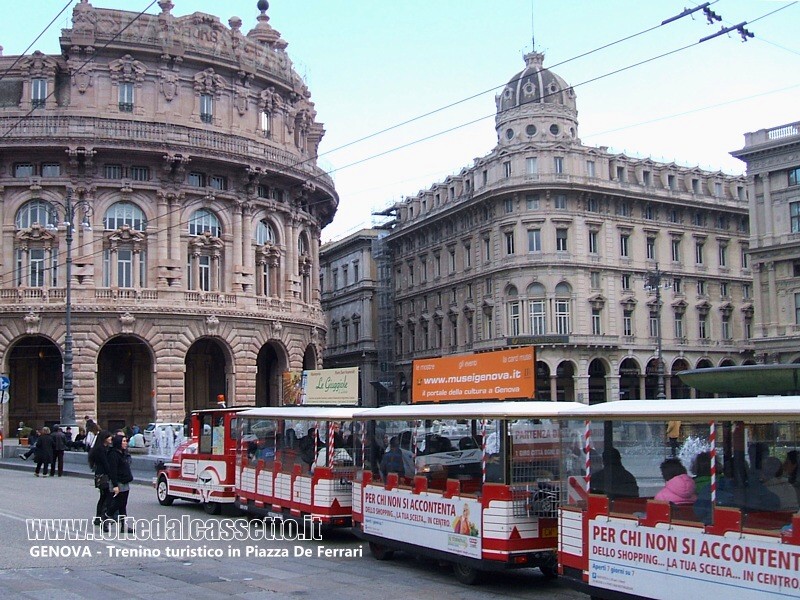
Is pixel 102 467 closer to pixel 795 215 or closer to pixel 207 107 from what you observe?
pixel 207 107

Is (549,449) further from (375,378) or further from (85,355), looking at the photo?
(375,378)

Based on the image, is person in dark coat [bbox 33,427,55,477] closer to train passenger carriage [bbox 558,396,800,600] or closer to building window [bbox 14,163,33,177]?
building window [bbox 14,163,33,177]

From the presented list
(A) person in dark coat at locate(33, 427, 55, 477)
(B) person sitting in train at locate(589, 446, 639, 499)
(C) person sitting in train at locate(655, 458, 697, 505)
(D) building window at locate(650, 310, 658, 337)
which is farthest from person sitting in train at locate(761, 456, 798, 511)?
(D) building window at locate(650, 310, 658, 337)

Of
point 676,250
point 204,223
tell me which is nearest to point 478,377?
point 204,223

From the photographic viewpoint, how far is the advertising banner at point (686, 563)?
29.9 ft

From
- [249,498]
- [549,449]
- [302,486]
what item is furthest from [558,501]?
[249,498]

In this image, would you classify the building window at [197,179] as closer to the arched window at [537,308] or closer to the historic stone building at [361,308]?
the arched window at [537,308]

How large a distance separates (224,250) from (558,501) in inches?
1508

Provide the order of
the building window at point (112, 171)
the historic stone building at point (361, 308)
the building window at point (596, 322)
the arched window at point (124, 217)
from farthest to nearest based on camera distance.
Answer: the historic stone building at point (361, 308) → the building window at point (596, 322) → the building window at point (112, 171) → the arched window at point (124, 217)

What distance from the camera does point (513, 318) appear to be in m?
63.3

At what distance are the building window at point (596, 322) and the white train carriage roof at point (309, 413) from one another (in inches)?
1823

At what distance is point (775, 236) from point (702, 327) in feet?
51.0

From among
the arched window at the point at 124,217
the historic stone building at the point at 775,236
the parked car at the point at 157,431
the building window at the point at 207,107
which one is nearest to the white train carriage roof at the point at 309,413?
the parked car at the point at 157,431

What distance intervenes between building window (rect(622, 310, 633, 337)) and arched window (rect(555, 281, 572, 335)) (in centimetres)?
441
